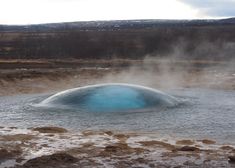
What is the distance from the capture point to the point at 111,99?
50.9 feet

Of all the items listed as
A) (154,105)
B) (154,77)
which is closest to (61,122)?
(154,105)

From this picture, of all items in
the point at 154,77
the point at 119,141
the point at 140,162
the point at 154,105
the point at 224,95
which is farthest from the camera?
the point at 154,77

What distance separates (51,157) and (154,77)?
666 inches

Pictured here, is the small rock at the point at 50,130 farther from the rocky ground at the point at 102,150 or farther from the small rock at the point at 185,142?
the small rock at the point at 185,142

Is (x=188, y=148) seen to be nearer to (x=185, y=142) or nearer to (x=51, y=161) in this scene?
(x=185, y=142)

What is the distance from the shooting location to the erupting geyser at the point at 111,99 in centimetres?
1520

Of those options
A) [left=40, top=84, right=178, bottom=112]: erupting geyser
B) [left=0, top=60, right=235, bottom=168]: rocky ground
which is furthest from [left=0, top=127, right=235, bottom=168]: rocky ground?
[left=40, top=84, right=178, bottom=112]: erupting geyser

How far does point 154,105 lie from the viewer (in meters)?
15.3

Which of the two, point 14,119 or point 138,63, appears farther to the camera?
point 138,63

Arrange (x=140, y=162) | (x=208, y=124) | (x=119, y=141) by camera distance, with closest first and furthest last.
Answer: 1. (x=140, y=162)
2. (x=119, y=141)
3. (x=208, y=124)

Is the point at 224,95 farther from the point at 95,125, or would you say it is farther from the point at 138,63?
the point at 138,63

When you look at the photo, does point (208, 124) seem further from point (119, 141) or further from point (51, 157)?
point (51, 157)

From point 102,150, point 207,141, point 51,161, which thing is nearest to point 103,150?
point 102,150

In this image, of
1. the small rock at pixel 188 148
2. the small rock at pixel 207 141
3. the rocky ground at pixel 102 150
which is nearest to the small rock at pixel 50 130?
the rocky ground at pixel 102 150
